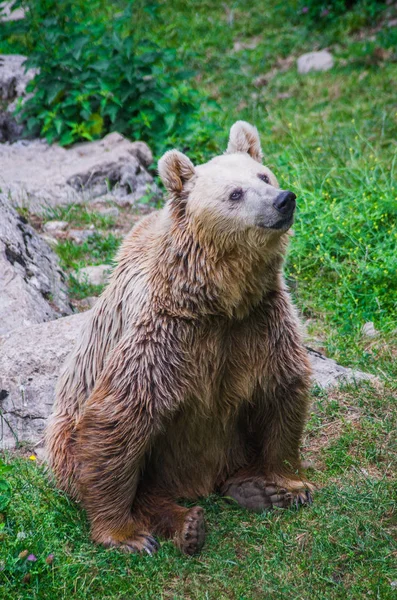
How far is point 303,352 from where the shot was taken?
14.1 feet

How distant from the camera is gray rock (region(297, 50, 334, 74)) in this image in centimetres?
1055

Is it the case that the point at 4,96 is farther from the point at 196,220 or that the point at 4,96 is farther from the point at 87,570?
the point at 87,570

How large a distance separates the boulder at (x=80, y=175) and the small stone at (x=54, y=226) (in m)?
0.22

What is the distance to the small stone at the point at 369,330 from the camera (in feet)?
18.7

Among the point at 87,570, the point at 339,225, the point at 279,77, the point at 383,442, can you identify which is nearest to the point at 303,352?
the point at 383,442

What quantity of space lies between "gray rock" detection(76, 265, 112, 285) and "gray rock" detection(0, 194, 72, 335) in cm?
21

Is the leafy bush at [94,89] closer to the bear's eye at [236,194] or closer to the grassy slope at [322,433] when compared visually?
the grassy slope at [322,433]

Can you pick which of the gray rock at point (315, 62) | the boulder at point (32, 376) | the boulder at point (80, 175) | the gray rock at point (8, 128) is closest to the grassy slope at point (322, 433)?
the gray rock at point (315, 62)

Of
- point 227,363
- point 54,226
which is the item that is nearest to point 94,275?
point 54,226

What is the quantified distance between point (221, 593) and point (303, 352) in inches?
48.7

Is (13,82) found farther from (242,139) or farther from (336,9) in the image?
(242,139)

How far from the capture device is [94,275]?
6.49 metres

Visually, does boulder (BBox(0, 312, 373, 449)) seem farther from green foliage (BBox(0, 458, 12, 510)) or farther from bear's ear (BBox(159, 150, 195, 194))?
bear's ear (BBox(159, 150, 195, 194))

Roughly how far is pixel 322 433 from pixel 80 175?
393 cm
